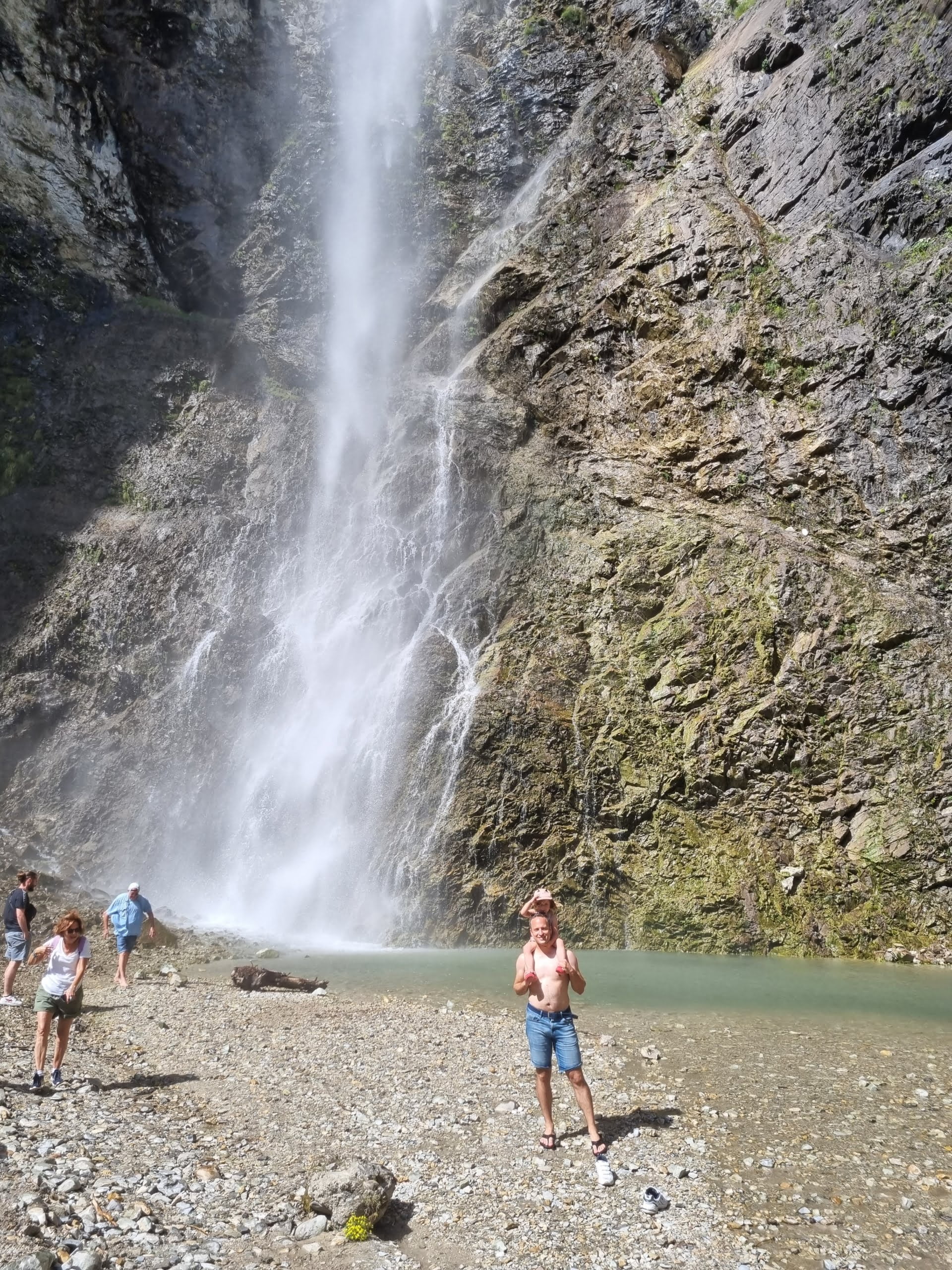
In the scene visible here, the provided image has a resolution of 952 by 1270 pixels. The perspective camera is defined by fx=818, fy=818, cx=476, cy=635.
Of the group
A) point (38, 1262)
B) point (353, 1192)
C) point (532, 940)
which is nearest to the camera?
point (38, 1262)

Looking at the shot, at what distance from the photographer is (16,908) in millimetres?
10445

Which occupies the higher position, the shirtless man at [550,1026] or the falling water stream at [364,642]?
the falling water stream at [364,642]

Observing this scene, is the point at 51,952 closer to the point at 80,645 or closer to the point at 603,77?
the point at 80,645

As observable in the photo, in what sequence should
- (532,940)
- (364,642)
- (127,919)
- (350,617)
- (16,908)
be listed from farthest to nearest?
(350,617) < (364,642) < (127,919) < (16,908) < (532,940)

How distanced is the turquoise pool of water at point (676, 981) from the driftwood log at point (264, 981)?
20.0 inches

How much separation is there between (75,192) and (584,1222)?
125 ft

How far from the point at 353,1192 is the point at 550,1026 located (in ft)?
5.46

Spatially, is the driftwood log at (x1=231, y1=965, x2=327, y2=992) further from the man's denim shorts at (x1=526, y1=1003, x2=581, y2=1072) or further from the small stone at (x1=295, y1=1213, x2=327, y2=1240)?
the small stone at (x1=295, y1=1213, x2=327, y2=1240)

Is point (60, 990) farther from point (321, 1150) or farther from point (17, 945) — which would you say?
point (17, 945)

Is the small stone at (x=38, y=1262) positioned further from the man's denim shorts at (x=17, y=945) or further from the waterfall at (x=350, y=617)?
the waterfall at (x=350, y=617)

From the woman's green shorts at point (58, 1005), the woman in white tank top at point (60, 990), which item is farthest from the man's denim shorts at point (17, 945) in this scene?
the woman's green shorts at point (58, 1005)

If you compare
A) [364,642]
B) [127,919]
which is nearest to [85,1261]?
[127,919]

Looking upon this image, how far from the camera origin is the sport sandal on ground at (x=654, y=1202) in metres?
4.95

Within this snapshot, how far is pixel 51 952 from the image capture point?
718 centimetres
